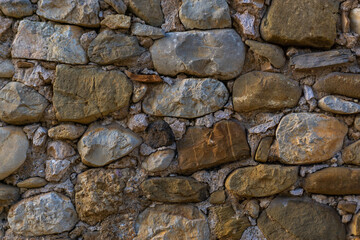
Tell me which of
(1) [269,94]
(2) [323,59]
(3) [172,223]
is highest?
(2) [323,59]

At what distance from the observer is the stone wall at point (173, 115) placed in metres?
1.35

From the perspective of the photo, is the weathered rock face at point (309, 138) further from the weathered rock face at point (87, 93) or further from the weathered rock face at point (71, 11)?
the weathered rock face at point (71, 11)

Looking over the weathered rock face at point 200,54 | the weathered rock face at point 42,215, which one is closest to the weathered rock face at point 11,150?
the weathered rock face at point 42,215

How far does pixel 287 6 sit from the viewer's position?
4.53ft

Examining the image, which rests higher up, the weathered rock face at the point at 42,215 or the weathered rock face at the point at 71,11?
the weathered rock face at the point at 71,11

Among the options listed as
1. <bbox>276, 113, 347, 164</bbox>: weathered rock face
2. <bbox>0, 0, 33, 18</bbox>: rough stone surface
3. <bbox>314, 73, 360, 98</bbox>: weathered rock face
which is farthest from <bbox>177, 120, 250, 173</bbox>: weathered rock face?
<bbox>0, 0, 33, 18</bbox>: rough stone surface

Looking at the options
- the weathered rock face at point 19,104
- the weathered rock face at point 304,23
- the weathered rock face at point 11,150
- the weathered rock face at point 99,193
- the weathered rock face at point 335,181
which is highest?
the weathered rock face at point 304,23

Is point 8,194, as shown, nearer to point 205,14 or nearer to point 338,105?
point 205,14

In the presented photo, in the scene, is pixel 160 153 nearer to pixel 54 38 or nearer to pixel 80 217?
pixel 80 217

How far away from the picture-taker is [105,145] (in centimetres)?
137

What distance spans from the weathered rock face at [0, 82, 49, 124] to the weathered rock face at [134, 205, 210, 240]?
1.96 ft

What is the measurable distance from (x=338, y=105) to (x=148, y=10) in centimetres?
84

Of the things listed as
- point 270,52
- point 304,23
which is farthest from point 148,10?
point 304,23

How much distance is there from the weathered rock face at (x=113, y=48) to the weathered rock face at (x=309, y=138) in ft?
2.22
